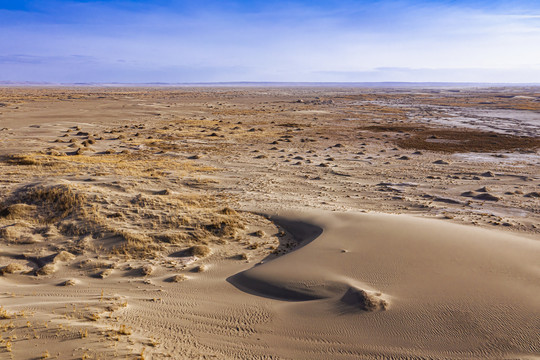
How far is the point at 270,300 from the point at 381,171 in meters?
14.4

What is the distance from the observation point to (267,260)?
9.98 metres

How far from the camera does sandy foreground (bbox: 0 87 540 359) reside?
6.16m

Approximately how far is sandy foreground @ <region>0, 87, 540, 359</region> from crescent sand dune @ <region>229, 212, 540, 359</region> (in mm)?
35

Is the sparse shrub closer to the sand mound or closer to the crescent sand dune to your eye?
the crescent sand dune

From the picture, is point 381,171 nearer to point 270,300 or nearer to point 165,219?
point 165,219

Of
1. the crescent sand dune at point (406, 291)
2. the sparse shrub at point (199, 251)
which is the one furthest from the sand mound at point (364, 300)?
the sparse shrub at point (199, 251)

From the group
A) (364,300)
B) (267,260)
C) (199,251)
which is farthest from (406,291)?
(199,251)

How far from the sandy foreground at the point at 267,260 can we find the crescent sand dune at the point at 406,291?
0.04 metres

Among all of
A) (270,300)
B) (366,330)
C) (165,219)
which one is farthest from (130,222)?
(366,330)

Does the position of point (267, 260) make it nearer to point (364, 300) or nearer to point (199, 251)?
point (199, 251)

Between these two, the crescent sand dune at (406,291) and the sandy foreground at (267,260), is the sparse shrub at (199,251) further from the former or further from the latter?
the crescent sand dune at (406,291)

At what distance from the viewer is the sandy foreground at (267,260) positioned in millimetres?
6164

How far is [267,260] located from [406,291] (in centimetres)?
377

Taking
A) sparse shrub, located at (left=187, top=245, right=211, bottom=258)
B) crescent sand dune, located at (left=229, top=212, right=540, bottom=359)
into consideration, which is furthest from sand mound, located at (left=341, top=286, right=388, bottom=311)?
sparse shrub, located at (left=187, top=245, right=211, bottom=258)
